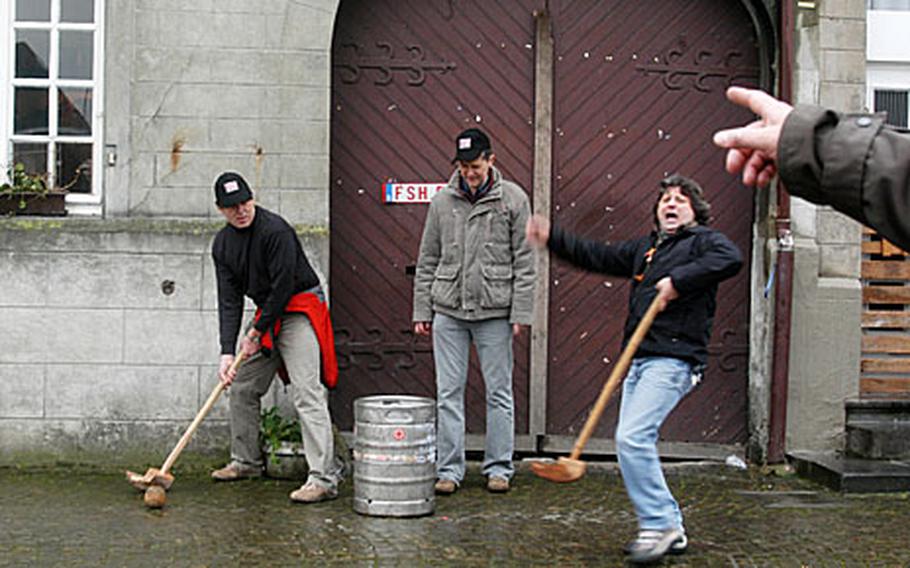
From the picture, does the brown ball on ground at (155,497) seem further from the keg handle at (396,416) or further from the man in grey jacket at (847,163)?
the man in grey jacket at (847,163)

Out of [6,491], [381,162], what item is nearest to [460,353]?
[381,162]

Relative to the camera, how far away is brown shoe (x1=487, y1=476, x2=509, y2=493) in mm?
7742

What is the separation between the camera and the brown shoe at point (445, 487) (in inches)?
302

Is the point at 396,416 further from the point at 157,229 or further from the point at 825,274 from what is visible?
the point at 825,274

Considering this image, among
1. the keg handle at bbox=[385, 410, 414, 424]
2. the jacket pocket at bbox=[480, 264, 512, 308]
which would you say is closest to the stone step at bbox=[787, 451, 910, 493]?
the jacket pocket at bbox=[480, 264, 512, 308]

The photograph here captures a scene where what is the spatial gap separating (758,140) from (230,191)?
16.6 feet

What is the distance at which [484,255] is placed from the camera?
25.3ft

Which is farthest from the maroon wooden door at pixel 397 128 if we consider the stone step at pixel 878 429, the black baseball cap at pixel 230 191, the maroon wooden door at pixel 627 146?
the stone step at pixel 878 429

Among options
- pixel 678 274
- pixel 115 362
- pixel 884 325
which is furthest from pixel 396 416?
pixel 884 325

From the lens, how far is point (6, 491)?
768 cm

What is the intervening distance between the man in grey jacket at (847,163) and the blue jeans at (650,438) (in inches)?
151

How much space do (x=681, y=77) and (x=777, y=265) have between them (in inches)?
55.4

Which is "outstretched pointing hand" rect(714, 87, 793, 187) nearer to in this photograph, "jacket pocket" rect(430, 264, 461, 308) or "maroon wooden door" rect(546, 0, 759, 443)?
"jacket pocket" rect(430, 264, 461, 308)

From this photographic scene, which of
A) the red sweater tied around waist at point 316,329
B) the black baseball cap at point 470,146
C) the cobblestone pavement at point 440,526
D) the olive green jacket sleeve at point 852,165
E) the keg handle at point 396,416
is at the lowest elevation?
the cobblestone pavement at point 440,526
